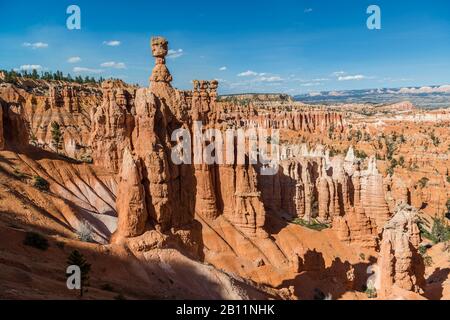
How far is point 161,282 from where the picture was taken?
74.7ft

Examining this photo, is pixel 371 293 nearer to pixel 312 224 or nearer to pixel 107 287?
pixel 107 287

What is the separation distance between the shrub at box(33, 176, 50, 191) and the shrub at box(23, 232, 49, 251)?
19.4 meters

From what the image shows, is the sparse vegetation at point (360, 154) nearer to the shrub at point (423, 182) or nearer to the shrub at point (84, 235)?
the shrub at point (423, 182)

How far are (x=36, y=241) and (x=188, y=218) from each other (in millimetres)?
9751

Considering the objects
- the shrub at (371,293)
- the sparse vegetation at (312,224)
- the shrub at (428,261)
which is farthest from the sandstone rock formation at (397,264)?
the sparse vegetation at (312,224)

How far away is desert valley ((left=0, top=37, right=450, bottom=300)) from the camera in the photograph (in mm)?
23141

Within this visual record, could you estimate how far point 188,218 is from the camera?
96.0 feet

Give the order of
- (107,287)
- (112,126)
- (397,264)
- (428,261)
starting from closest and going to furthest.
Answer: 1. (107,287)
2. (397,264)
3. (428,261)
4. (112,126)

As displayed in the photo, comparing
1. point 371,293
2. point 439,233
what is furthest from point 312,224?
point 371,293

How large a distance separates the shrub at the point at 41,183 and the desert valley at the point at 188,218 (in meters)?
0.14

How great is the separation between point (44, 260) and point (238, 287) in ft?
34.0

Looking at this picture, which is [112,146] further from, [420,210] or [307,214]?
[420,210]

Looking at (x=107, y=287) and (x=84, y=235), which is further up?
(x=107, y=287)

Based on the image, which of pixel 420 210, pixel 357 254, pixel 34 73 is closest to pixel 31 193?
pixel 357 254
